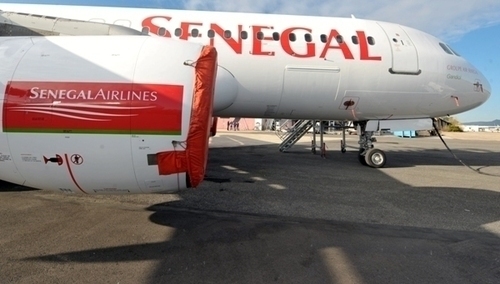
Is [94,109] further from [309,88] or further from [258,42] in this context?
[309,88]

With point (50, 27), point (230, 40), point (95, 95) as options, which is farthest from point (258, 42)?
point (95, 95)

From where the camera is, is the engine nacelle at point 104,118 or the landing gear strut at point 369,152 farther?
the landing gear strut at point 369,152

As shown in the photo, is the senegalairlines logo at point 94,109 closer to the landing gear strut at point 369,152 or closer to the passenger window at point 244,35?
the passenger window at point 244,35

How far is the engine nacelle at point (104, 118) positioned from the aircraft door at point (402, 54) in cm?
680

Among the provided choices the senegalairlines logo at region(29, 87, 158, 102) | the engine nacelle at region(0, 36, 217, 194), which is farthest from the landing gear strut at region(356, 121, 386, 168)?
the senegalairlines logo at region(29, 87, 158, 102)

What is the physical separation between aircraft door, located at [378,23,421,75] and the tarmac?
11.4ft

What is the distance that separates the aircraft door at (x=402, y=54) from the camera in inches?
325

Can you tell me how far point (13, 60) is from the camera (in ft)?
11.4

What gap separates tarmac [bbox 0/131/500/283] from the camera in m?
3.06

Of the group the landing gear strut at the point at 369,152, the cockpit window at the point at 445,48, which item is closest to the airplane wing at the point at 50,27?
the landing gear strut at the point at 369,152

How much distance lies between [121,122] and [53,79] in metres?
0.95

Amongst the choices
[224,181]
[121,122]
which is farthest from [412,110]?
[121,122]

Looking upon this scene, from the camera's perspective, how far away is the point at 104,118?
10.6ft

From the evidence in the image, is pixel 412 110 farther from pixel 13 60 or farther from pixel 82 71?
pixel 13 60
